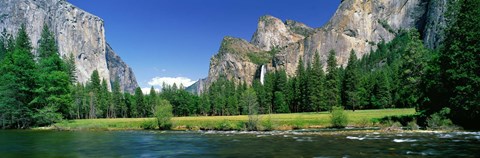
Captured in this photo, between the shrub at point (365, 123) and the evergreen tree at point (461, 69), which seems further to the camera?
the shrub at point (365, 123)

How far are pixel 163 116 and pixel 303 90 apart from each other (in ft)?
171

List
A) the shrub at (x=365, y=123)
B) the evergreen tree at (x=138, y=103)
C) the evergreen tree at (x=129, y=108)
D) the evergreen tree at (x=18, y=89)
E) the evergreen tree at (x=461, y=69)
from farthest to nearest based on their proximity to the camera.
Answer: the evergreen tree at (x=138, y=103)
the evergreen tree at (x=129, y=108)
the evergreen tree at (x=18, y=89)
the shrub at (x=365, y=123)
the evergreen tree at (x=461, y=69)

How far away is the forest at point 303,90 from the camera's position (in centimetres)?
3688

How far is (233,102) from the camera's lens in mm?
121000

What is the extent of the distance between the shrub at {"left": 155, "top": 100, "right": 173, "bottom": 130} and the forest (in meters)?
10.5

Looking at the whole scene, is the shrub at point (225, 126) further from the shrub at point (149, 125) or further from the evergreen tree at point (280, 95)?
the evergreen tree at point (280, 95)

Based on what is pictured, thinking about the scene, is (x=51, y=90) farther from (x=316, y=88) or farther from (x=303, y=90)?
(x=303, y=90)

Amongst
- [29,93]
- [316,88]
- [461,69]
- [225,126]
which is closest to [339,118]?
[225,126]

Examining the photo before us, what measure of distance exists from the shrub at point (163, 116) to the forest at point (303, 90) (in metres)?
10.5

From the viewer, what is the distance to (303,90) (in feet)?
320

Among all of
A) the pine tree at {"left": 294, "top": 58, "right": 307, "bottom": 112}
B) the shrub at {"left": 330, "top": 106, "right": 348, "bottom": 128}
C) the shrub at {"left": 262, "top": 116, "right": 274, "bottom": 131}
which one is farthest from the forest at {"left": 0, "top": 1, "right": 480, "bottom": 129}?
A: the shrub at {"left": 330, "top": 106, "right": 348, "bottom": 128}

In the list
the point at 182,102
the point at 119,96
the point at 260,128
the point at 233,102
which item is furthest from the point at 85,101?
the point at 260,128

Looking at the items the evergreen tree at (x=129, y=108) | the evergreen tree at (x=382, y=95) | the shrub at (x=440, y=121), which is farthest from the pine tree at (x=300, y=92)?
the shrub at (x=440, y=121)

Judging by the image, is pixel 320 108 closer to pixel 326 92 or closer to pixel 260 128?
pixel 326 92
